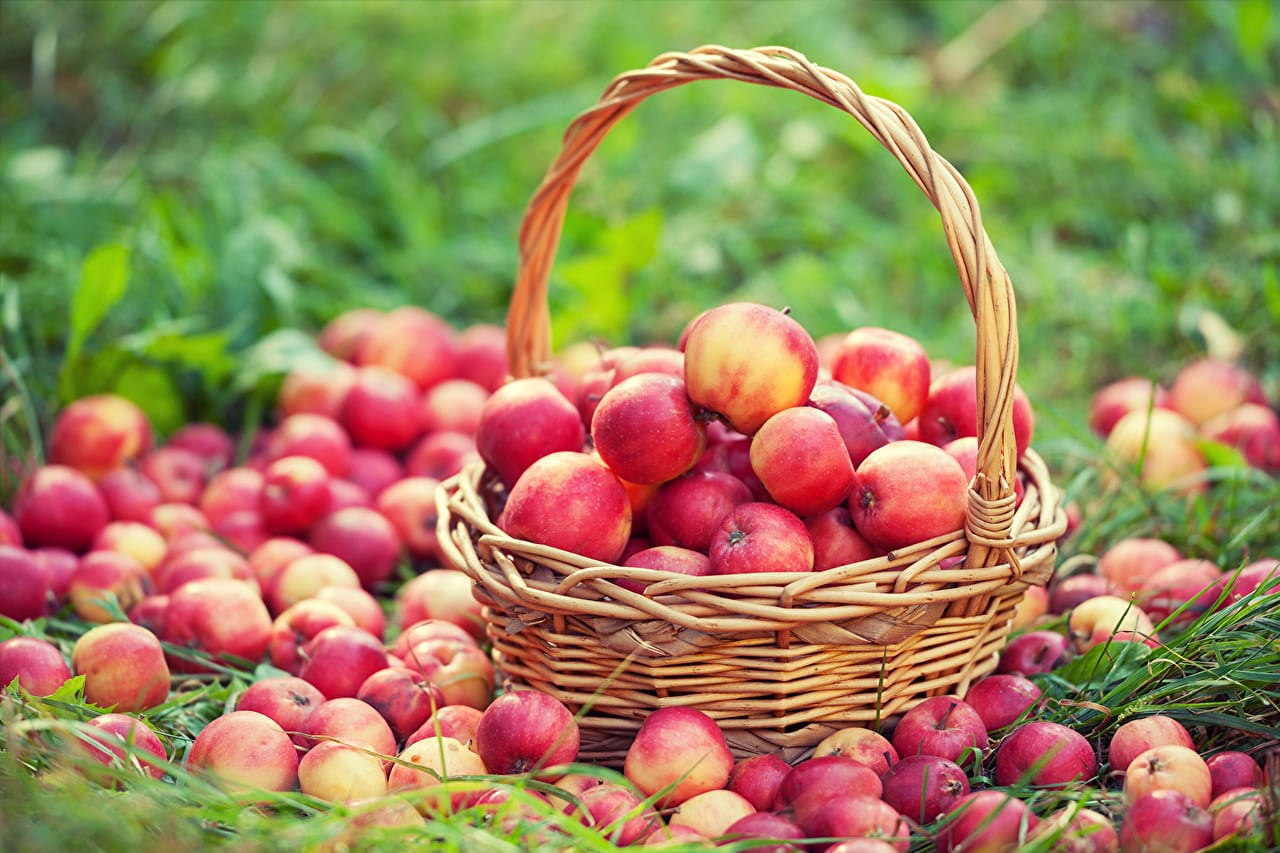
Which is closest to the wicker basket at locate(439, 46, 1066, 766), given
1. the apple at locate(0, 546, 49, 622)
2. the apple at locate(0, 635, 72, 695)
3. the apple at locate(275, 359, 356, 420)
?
the apple at locate(0, 635, 72, 695)

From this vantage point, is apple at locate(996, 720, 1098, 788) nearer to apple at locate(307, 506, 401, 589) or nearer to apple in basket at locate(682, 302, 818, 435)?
apple in basket at locate(682, 302, 818, 435)

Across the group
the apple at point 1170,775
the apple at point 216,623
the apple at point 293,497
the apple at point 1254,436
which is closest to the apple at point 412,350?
the apple at point 293,497

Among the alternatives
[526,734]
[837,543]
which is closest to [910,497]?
[837,543]

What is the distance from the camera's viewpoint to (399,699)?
2.10 meters

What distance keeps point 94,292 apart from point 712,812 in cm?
240

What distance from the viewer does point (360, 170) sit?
200 inches

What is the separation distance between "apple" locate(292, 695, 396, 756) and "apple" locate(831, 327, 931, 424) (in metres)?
1.15

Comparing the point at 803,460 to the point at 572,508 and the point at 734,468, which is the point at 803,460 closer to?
the point at 734,468

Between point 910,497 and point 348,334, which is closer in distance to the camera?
point 910,497

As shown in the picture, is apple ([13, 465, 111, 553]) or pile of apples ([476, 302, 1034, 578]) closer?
pile of apples ([476, 302, 1034, 578])

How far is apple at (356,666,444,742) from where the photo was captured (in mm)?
2100

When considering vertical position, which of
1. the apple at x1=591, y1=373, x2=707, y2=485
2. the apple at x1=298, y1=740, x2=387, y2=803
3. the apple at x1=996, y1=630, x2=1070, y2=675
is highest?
the apple at x1=591, y1=373, x2=707, y2=485

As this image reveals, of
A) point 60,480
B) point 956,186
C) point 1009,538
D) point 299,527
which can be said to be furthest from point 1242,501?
point 60,480

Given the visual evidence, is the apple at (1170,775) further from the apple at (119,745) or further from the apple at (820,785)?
the apple at (119,745)
